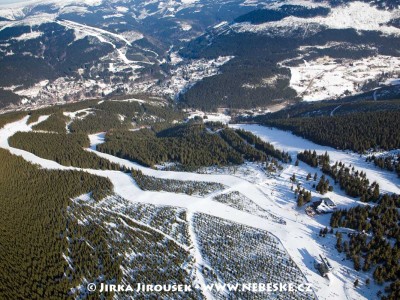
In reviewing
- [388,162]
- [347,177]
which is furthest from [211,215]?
[388,162]

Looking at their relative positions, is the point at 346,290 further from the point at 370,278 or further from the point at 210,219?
the point at 210,219

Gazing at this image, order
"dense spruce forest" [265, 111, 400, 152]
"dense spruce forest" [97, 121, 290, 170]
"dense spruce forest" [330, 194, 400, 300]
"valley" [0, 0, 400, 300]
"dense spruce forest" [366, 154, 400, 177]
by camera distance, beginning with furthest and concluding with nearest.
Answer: "dense spruce forest" [97, 121, 290, 170]
"dense spruce forest" [265, 111, 400, 152]
"dense spruce forest" [366, 154, 400, 177]
"valley" [0, 0, 400, 300]
"dense spruce forest" [330, 194, 400, 300]

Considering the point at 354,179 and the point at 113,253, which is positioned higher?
the point at 354,179

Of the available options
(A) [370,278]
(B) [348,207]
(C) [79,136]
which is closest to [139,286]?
(A) [370,278]

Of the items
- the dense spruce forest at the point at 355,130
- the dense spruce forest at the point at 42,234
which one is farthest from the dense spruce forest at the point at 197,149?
the dense spruce forest at the point at 42,234

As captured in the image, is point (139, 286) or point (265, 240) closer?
point (139, 286)

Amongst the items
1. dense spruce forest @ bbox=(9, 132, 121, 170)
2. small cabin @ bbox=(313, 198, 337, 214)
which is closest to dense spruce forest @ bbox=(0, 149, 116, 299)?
dense spruce forest @ bbox=(9, 132, 121, 170)

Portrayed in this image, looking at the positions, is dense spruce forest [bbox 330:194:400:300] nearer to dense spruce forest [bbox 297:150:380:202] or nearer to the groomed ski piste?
the groomed ski piste

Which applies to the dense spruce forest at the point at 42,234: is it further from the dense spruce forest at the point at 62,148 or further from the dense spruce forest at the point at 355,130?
the dense spruce forest at the point at 355,130
